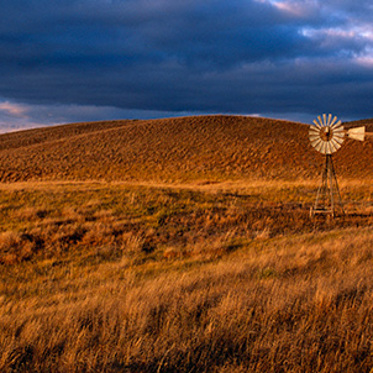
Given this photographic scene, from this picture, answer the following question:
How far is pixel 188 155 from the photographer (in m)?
52.0

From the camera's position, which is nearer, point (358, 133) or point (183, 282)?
point (183, 282)

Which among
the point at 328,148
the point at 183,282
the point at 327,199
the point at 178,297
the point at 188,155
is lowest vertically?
the point at 183,282

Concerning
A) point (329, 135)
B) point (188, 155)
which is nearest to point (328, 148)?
point (329, 135)

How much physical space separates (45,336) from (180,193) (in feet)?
53.4

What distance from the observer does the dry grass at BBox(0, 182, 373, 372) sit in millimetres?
3508

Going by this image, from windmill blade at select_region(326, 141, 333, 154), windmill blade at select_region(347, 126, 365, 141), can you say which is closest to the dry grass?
windmill blade at select_region(326, 141, 333, 154)

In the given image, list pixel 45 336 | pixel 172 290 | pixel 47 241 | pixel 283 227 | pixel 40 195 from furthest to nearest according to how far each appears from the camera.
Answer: pixel 40 195 → pixel 283 227 → pixel 47 241 → pixel 172 290 → pixel 45 336

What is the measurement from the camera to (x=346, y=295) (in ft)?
17.0

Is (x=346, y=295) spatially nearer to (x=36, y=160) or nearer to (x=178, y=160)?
(x=178, y=160)

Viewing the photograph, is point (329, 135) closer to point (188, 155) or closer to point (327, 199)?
point (327, 199)

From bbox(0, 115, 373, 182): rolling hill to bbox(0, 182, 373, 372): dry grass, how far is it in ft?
89.0

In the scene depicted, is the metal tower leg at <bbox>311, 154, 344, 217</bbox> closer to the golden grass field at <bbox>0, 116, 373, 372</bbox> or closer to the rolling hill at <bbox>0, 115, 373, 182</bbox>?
the golden grass field at <bbox>0, 116, 373, 372</bbox>

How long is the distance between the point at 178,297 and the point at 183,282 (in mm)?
1036

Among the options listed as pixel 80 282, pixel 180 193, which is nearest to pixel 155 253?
pixel 80 282
